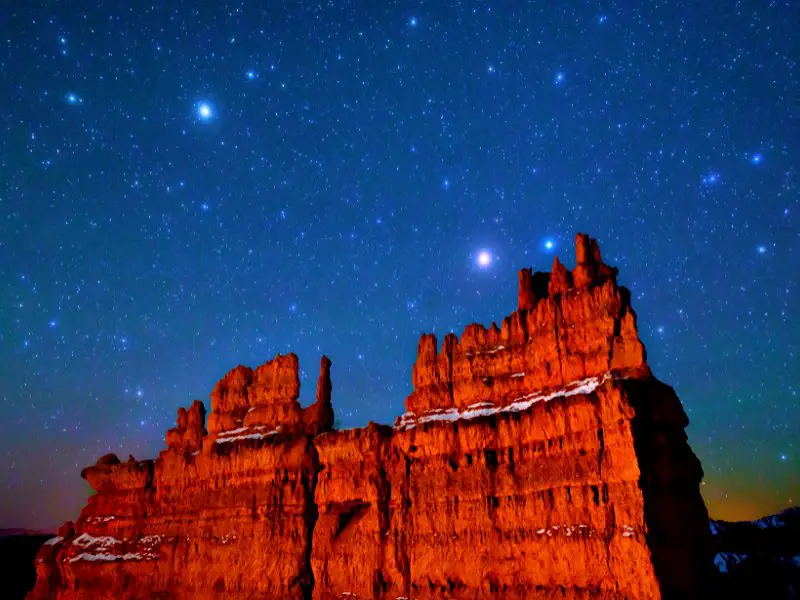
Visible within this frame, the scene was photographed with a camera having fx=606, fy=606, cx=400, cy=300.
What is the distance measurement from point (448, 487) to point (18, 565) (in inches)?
3984

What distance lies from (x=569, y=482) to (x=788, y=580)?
45.9m

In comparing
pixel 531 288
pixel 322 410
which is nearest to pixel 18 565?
pixel 322 410

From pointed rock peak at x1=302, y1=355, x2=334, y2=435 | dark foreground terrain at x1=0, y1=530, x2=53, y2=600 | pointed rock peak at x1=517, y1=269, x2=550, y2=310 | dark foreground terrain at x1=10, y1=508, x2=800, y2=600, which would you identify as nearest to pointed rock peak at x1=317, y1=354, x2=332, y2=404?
pointed rock peak at x1=302, y1=355, x2=334, y2=435

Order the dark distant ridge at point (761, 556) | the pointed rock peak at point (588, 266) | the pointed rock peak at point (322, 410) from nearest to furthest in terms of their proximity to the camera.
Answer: the pointed rock peak at point (588, 266) < the pointed rock peak at point (322, 410) < the dark distant ridge at point (761, 556)

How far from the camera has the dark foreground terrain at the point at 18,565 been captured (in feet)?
319

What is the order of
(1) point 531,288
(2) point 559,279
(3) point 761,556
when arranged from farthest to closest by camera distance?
1. (3) point 761,556
2. (1) point 531,288
3. (2) point 559,279

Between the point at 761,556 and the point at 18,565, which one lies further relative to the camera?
the point at 18,565

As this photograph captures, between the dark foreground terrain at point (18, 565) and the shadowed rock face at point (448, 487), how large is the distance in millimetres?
52093

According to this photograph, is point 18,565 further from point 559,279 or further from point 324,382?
point 559,279

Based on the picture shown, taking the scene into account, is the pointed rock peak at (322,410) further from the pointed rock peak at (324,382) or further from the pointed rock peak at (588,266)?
the pointed rock peak at (588,266)

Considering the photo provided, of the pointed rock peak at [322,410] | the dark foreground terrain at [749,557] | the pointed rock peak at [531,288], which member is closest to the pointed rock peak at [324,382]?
the pointed rock peak at [322,410]

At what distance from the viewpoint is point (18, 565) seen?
10469 centimetres

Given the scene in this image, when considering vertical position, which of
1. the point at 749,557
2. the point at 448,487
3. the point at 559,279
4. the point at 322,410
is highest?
the point at 559,279

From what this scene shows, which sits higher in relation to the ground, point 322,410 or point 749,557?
Answer: point 322,410
